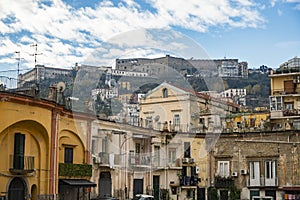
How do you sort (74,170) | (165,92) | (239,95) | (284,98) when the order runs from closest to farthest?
(74,170)
(165,92)
(284,98)
(239,95)

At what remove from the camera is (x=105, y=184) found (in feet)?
95.2

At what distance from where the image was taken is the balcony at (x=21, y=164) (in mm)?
21375

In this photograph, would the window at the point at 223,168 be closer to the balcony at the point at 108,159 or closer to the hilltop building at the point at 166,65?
the balcony at the point at 108,159

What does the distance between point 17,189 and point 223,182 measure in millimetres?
17035

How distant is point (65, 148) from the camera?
2541cm

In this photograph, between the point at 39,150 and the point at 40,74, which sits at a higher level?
the point at 40,74

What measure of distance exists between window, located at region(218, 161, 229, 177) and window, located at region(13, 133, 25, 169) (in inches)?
675

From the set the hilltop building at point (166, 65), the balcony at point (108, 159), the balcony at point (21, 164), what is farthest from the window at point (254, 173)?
the balcony at point (21, 164)

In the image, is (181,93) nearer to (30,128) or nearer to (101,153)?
(101,153)

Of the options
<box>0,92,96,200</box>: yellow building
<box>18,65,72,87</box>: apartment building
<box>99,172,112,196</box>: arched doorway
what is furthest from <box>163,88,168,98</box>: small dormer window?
<box>18,65,72,87</box>: apartment building

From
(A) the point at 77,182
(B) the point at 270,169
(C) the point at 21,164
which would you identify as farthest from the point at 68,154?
(B) the point at 270,169

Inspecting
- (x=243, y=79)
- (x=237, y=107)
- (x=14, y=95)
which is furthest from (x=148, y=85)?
(x=243, y=79)

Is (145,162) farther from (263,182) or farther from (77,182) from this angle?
(77,182)

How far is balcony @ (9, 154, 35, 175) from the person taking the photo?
2138cm
